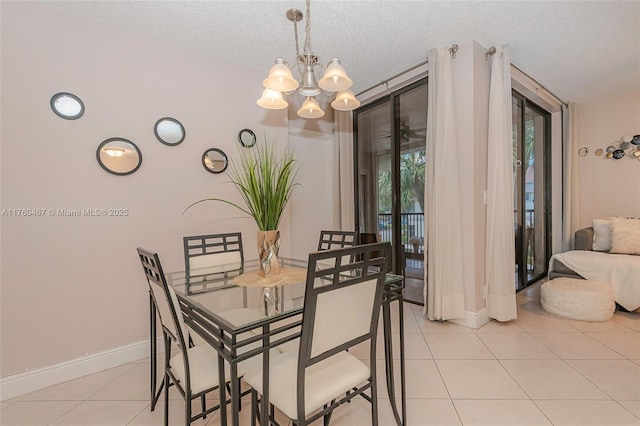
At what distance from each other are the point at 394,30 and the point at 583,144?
4.03 metres

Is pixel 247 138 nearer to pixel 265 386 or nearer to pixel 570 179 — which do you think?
pixel 265 386

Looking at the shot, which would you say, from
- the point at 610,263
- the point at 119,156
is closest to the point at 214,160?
the point at 119,156

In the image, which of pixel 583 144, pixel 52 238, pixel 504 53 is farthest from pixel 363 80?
pixel 583 144

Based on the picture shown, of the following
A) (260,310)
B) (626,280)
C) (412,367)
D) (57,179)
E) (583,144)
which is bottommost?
(412,367)

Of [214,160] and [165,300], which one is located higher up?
[214,160]

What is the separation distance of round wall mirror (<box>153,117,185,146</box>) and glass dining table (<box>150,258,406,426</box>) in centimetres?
128

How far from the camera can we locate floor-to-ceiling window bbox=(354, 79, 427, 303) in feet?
11.3

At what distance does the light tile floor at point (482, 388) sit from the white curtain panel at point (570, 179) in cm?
219

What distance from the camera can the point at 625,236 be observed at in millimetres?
3316

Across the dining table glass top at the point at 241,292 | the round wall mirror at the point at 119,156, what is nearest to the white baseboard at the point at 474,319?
the dining table glass top at the point at 241,292

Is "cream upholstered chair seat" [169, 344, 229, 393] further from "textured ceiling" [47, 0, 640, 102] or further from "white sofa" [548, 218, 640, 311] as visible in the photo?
"white sofa" [548, 218, 640, 311]

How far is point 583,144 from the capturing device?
443cm

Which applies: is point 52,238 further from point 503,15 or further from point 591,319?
point 591,319

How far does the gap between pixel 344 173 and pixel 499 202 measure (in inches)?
80.6
